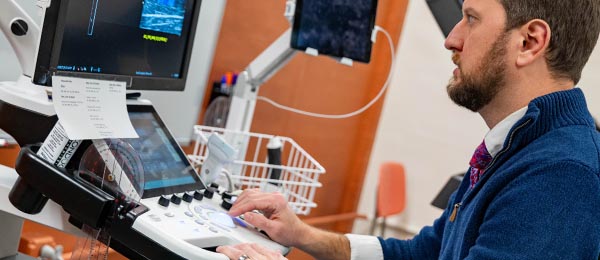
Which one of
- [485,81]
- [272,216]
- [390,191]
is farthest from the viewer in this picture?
[390,191]

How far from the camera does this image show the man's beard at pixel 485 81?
4.57ft

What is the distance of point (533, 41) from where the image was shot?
1.37 metres

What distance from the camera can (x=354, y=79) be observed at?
341 cm

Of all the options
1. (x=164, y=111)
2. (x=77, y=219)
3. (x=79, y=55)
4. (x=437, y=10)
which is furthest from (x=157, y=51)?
(x=437, y=10)

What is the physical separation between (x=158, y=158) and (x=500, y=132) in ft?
2.17

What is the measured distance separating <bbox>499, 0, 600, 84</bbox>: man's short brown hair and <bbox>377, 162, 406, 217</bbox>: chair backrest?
2.15 m

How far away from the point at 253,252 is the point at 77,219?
0.29 meters

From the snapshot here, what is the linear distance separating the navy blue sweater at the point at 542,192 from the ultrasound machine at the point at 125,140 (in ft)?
1.35

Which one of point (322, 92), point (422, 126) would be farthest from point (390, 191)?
point (322, 92)

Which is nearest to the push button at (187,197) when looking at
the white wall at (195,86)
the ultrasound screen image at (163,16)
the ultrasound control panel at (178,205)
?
the ultrasound control panel at (178,205)

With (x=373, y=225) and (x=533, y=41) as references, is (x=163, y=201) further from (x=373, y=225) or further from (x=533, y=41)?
(x=373, y=225)

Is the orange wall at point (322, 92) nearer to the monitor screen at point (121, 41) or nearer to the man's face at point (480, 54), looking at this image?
the monitor screen at point (121, 41)

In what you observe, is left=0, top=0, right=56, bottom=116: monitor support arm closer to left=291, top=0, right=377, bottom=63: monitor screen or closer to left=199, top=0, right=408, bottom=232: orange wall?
left=291, top=0, right=377, bottom=63: monitor screen

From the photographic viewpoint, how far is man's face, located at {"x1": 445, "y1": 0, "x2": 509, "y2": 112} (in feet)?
4.57
